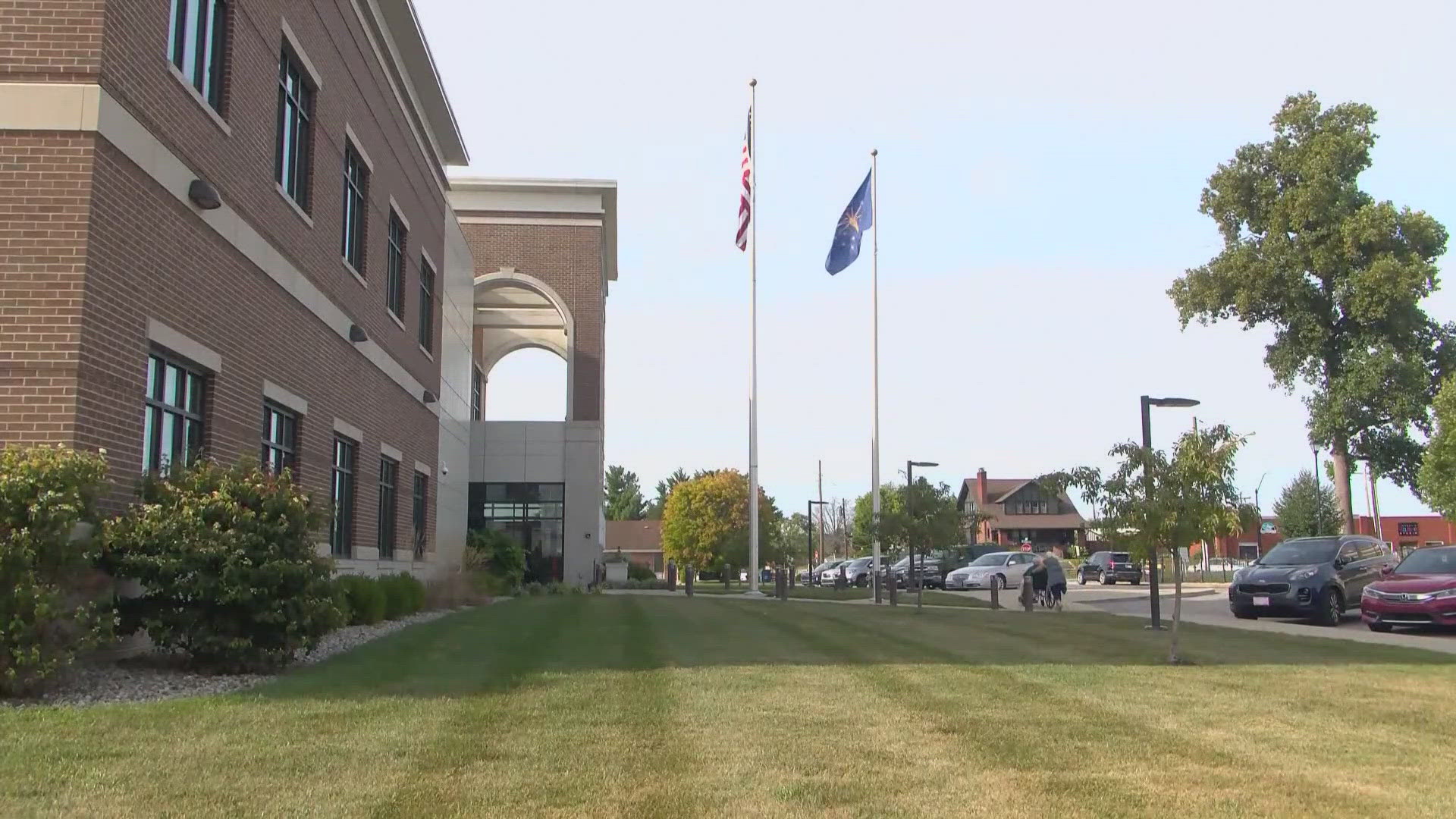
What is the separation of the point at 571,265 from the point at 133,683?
31.6 metres

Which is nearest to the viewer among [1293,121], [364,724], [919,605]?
[364,724]

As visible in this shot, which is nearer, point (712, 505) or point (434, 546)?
point (434, 546)

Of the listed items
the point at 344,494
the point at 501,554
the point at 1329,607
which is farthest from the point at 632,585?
the point at 1329,607

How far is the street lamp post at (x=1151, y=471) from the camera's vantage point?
1374 centimetres

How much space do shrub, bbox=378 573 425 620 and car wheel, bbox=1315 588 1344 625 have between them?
52.2 feet

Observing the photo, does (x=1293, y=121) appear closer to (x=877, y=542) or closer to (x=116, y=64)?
(x=877, y=542)

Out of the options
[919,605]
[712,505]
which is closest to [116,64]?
[919,605]

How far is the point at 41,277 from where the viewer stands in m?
9.60

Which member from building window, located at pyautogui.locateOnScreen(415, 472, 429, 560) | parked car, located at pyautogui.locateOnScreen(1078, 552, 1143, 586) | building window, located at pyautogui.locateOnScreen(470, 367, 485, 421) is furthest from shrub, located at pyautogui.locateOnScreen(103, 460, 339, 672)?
parked car, located at pyautogui.locateOnScreen(1078, 552, 1143, 586)

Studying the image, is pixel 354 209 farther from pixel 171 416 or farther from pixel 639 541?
pixel 639 541

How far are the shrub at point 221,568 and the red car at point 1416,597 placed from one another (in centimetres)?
1704

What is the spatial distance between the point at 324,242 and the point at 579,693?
10644mm

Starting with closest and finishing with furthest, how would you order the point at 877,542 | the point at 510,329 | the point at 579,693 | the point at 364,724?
1. the point at 364,724
2. the point at 579,693
3. the point at 877,542
4. the point at 510,329

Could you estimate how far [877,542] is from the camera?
97.3ft
